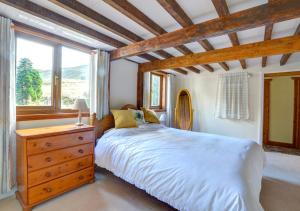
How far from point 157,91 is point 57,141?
3.58m

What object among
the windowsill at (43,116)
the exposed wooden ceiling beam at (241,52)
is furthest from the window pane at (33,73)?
the exposed wooden ceiling beam at (241,52)

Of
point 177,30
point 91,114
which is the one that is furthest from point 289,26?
point 91,114

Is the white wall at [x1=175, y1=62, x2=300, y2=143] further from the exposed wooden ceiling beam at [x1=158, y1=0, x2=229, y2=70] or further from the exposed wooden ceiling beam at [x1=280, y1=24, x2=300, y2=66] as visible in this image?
the exposed wooden ceiling beam at [x1=158, y1=0, x2=229, y2=70]

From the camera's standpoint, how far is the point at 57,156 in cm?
207

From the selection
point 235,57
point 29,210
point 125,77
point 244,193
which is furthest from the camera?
point 125,77

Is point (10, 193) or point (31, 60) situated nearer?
point (10, 193)

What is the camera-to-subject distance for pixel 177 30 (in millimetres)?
2264

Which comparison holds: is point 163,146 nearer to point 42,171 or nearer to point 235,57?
point 42,171

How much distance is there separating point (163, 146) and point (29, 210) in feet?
5.42

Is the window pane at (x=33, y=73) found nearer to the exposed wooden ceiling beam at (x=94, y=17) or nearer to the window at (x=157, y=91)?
the exposed wooden ceiling beam at (x=94, y=17)

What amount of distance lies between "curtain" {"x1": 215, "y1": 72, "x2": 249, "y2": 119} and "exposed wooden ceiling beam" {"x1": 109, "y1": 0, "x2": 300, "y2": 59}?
2926mm

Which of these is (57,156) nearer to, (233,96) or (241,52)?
(241,52)

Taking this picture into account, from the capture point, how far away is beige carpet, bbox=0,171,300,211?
1.92 metres

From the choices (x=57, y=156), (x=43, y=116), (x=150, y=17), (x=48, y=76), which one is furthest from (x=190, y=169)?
(x=48, y=76)
